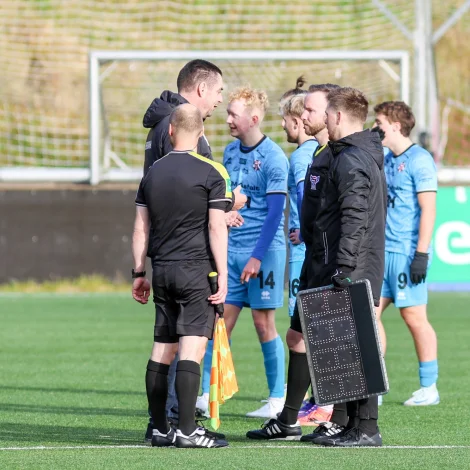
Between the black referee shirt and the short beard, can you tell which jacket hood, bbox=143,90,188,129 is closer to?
the black referee shirt

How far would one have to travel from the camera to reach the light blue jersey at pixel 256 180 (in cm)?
786

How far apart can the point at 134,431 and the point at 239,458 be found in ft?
4.39

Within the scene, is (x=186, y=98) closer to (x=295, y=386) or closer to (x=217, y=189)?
(x=217, y=189)

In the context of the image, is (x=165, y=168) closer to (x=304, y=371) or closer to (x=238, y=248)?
(x=304, y=371)

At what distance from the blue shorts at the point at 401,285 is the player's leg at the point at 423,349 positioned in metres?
0.07

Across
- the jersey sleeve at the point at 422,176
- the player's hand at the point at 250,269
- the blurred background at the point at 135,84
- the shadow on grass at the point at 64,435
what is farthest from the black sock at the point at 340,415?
the blurred background at the point at 135,84

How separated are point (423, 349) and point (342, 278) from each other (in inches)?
99.6

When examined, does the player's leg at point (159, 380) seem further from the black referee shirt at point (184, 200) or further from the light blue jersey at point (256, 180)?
the light blue jersey at point (256, 180)

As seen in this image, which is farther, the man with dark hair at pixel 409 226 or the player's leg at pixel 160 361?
the man with dark hair at pixel 409 226

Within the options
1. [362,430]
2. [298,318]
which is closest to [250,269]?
[298,318]

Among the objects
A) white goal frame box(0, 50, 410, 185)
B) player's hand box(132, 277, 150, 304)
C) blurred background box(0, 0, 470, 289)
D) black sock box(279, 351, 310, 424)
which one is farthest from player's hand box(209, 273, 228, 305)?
white goal frame box(0, 50, 410, 185)

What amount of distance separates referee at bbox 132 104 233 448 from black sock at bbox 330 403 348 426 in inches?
28.8

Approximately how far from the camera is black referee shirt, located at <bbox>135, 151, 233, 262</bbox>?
6.16 metres

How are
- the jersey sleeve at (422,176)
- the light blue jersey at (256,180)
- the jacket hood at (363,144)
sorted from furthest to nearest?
the jersey sleeve at (422,176), the light blue jersey at (256,180), the jacket hood at (363,144)
